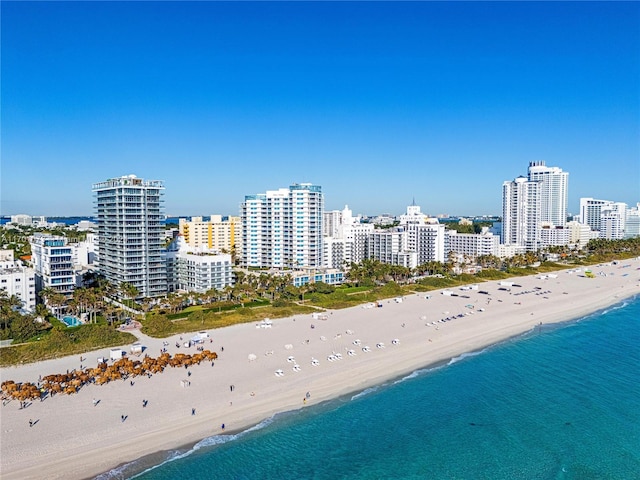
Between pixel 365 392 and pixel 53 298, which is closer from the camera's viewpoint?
pixel 365 392

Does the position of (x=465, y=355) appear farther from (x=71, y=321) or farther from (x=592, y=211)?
(x=592, y=211)

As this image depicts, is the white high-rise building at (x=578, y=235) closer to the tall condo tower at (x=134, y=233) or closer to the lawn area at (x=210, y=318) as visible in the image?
the lawn area at (x=210, y=318)

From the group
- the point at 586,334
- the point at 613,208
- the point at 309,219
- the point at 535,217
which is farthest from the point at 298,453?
the point at 613,208

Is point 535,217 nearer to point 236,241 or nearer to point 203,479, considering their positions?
point 236,241

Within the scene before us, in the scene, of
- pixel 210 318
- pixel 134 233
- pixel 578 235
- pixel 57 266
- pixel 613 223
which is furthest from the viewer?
pixel 613 223

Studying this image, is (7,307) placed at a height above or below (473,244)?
below

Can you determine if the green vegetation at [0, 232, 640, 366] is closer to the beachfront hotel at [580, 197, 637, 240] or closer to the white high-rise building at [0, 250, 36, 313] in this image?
the white high-rise building at [0, 250, 36, 313]

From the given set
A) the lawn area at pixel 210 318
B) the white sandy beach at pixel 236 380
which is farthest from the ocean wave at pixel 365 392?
the lawn area at pixel 210 318

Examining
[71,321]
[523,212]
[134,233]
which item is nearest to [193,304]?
[134,233]
